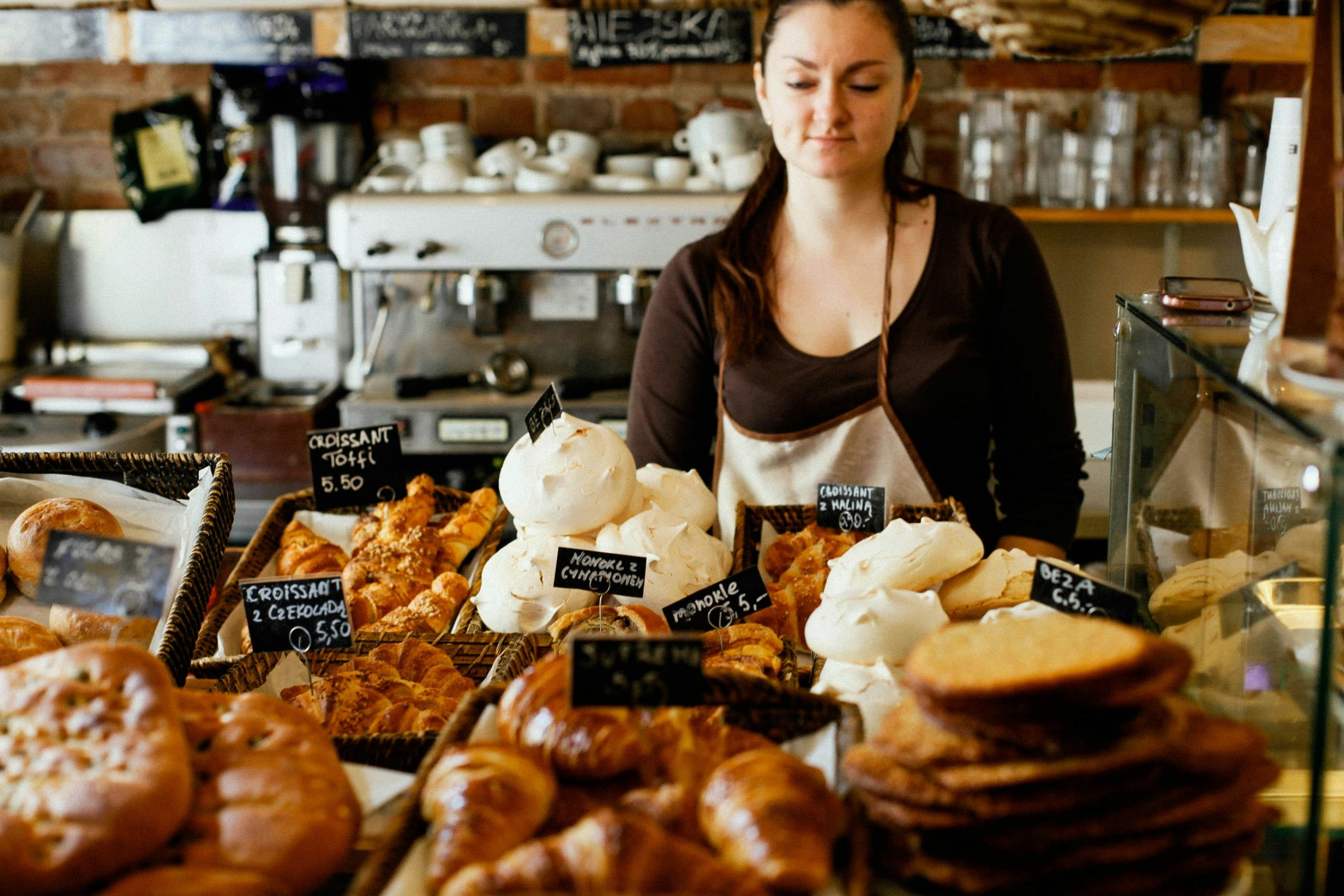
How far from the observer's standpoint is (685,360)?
2127 millimetres

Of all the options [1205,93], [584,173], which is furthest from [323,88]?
[1205,93]

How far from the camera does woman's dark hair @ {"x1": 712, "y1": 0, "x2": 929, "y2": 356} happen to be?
199 centimetres

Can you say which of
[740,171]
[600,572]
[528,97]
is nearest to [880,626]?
[600,572]

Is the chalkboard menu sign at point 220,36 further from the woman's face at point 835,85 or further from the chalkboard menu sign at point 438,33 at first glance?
the woman's face at point 835,85

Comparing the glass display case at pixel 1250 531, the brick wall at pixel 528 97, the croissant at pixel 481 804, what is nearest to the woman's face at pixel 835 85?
the glass display case at pixel 1250 531

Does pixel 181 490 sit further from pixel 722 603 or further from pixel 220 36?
pixel 220 36

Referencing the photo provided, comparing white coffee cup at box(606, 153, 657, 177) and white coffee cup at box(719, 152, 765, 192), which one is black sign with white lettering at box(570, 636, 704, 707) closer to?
white coffee cup at box(719, 152, 765, 192)

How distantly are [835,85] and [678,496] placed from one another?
711 mm

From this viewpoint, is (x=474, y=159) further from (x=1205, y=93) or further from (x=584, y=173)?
(x=1205, y=93)

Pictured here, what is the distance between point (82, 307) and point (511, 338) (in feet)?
4.98

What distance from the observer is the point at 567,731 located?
950 mm

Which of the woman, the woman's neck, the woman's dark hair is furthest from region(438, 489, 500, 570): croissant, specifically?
the woman's neck

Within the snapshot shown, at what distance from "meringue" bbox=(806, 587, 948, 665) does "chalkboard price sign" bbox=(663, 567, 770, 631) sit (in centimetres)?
12

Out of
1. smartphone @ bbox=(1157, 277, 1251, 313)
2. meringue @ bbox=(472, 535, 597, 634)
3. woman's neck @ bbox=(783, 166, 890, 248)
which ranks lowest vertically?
meringue @ bbox=(472, 535, 597, 634)
